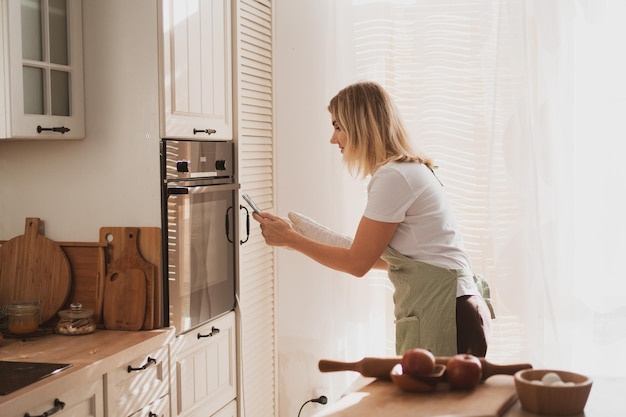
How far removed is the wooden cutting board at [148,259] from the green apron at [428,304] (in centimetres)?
78

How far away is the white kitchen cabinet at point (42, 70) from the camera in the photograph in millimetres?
2324

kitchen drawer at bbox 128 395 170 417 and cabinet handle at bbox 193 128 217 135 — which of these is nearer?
kitchen drawer at bbox 128 395 170 417

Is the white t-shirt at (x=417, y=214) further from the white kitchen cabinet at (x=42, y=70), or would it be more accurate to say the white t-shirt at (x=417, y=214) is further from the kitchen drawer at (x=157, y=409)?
the white kitchen cabinet at (x=42, y=70)

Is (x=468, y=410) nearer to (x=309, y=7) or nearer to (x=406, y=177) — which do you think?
(x=406, y=177)

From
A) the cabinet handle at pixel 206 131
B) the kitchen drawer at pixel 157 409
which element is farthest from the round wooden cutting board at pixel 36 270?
the cabinet handle at pixel 206 131

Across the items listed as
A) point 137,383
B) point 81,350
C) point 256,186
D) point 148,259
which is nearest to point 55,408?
point 81,350

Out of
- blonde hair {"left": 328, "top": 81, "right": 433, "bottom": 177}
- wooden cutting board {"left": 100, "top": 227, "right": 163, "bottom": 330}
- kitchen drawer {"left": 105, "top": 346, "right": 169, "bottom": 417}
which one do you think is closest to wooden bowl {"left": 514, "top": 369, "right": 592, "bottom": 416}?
blonde hair {"left": 328, "top": 81, "right": 433, "bottom": 177}

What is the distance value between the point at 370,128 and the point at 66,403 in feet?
3.88

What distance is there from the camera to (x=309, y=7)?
378cm

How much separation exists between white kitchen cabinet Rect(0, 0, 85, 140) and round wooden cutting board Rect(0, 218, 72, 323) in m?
0.38

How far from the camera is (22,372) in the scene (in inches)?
81.5

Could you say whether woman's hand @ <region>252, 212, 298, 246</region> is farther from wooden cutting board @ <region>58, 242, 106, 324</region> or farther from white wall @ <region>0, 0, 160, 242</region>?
wooden cutting board @ <region>58, 242, 106, 324</region>

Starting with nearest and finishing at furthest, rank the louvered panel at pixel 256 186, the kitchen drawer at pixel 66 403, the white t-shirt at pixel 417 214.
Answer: the kitchen drawer at pixel 66 403 → the white t-shirt at pixel 417 214 → the louvered panel at pixel 256 186

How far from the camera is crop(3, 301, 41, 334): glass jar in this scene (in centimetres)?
249
